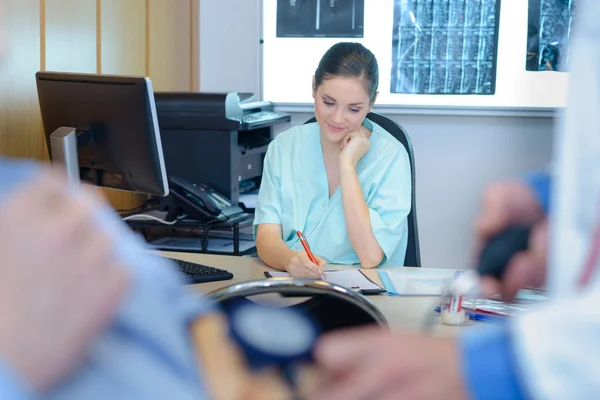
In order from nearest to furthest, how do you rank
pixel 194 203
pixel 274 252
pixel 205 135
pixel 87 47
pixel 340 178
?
pixel 274 252, pixel 340 178, pixel 87 47, pixel 194 203, pixel 205 135

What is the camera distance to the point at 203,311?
425 millimetres

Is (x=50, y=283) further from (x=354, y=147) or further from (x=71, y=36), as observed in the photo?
(x=71, y=36)

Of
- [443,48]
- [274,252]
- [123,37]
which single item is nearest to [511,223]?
[274,252]

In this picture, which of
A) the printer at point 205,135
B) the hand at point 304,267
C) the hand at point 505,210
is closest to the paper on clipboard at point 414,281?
the hand at point 304,267

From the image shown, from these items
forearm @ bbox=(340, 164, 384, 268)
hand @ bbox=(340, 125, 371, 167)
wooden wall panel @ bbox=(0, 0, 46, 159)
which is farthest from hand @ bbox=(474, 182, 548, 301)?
wooden wall panel @ bbox=(0, 0, 46, 159)

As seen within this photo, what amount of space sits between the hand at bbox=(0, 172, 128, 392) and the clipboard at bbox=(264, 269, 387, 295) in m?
1.55

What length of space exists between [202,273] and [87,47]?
1298mm

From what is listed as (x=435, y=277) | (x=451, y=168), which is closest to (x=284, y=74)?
(x=451, y=168)

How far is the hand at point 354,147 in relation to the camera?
2.53m

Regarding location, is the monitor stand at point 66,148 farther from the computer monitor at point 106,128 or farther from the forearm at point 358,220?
the forearm at point 358,220

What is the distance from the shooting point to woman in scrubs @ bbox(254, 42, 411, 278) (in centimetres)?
248

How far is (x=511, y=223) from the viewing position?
583 mm

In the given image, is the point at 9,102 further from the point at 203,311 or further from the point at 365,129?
the point at 203,311

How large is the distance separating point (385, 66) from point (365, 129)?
148 cm
